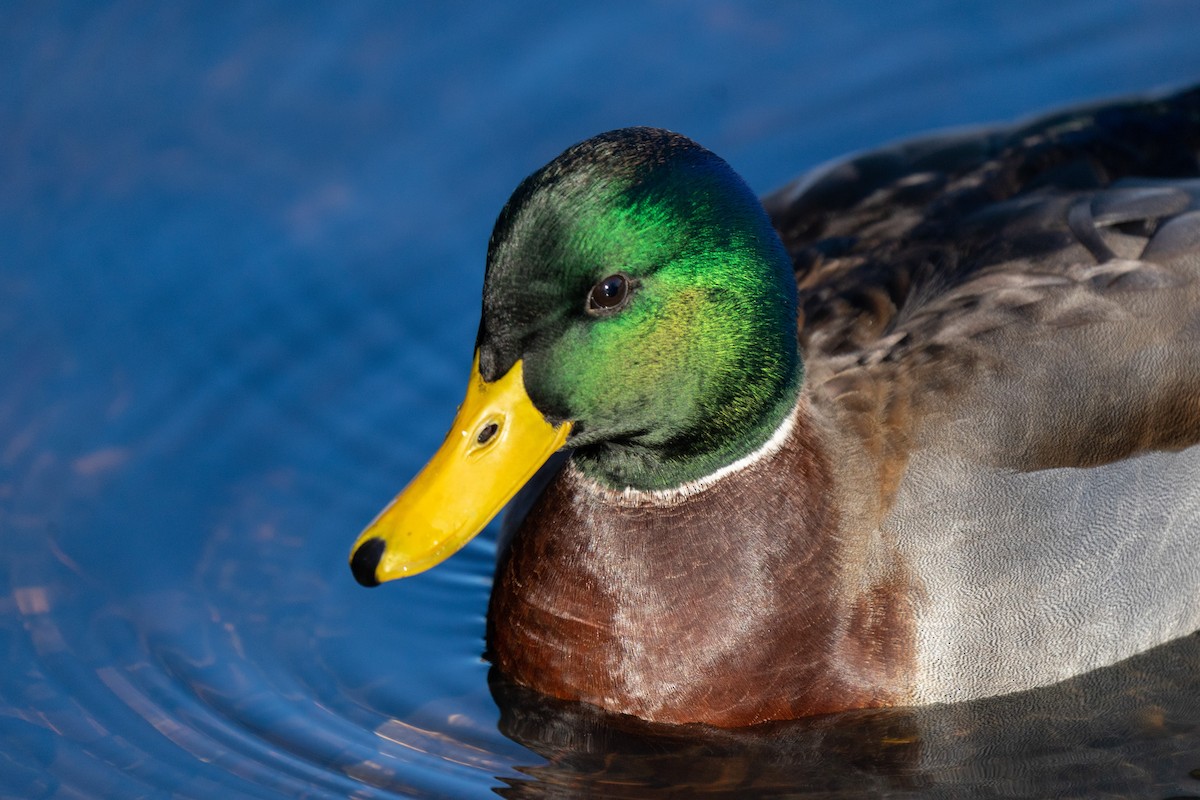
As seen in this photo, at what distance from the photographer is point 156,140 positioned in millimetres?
7137

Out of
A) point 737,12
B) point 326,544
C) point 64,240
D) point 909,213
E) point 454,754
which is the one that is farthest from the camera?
point 737,12

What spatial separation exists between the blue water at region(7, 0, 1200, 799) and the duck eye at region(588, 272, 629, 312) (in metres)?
1.30

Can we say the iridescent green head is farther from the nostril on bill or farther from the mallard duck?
the nostril on bill

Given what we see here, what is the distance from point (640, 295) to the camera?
14.3ft

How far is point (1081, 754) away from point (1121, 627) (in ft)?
1.22

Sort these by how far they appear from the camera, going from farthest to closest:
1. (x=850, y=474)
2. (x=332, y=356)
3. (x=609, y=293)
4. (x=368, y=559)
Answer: (x=332, y=356) < (x=850, y=474) < (x=368, y=559) < (x=609, y=293)

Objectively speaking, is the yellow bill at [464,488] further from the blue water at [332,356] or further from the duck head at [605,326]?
the blue water at [332,356]

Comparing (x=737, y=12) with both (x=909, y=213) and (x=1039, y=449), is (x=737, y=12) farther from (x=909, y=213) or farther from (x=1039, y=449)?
(x=1039, y=449)

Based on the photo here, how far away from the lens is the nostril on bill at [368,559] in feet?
14.6

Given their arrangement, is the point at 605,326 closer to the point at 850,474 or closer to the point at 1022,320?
the point at 850,474

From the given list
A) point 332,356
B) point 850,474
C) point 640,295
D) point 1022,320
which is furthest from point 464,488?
point 332,356

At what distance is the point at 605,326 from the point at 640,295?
0.37 feet

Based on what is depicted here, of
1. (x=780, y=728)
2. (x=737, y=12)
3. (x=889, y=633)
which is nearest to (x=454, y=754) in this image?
(x=780, y=728)

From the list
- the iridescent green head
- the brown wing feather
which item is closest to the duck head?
the iridescent green head
